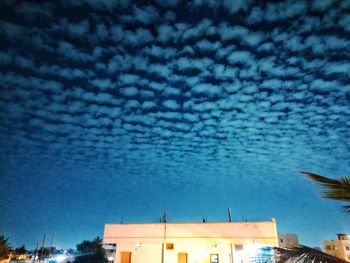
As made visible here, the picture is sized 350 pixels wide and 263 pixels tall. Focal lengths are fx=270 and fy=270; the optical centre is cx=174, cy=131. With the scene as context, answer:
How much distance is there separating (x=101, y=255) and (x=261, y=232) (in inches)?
1531

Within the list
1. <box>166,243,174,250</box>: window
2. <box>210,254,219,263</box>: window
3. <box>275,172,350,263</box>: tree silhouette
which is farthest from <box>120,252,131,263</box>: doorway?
<box>275,172,350,263</box>: tree silhouette

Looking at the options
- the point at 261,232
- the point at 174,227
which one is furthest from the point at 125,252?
the point at 261,232

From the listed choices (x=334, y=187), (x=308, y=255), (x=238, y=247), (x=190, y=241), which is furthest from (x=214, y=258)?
(x=334, y=187)

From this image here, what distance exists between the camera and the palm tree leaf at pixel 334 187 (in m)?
2.92

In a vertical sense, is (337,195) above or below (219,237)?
below

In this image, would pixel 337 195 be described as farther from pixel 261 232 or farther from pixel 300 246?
pixel 261 232

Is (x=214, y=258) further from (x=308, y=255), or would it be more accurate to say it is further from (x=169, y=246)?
(x=308, y=255)

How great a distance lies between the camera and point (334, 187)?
297cm

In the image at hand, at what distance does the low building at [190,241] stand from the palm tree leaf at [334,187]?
17.5 meters

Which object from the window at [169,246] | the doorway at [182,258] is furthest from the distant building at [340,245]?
the window at [169,246]

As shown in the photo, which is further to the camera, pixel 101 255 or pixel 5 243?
pixel 101 255

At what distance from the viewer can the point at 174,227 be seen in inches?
855

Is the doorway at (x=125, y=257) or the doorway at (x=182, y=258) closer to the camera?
the doorway at (x=182, y=258)

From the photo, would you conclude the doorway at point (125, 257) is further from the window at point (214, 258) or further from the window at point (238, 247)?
the window at point (238, 247)
